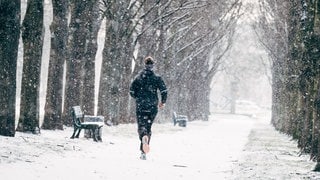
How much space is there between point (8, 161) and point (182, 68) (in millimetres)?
27546

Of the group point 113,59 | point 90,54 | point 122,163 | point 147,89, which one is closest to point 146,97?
point 147,89

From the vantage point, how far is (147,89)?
12.5 metres

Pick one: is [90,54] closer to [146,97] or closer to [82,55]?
[82,55]

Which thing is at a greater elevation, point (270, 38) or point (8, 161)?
point (270, 38)

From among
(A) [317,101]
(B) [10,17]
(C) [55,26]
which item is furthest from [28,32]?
(A) [317,101]

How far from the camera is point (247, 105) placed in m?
100

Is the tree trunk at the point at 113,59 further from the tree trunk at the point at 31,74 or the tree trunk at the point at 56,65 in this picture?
the tree trunk at the point at 31,74

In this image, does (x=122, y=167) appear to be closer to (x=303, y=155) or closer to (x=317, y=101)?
(x=317, y=101)

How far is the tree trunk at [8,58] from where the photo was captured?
497 inches

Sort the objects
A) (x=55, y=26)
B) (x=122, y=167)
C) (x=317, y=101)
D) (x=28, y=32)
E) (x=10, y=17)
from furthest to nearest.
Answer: (x=55, y=26), (x=28, y=32), (x=10, y=17), (x=317, y=101), (x=122, y=167)

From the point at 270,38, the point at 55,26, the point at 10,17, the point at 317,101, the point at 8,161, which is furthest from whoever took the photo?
the point at 270,38

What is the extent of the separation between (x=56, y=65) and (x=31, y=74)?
322 cm

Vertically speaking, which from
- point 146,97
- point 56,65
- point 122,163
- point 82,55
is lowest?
point 122,163

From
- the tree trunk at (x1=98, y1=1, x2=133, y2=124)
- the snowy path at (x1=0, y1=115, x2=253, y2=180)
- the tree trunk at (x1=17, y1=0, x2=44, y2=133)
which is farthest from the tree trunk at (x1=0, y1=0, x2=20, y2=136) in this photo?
the tree trunk at (x1=98, y1=1, x2=133, y2=124)
